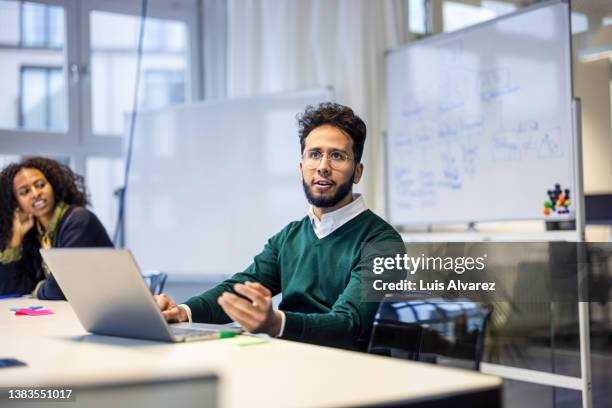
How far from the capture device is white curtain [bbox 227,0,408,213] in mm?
4453

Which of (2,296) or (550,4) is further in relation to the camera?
(550,4)

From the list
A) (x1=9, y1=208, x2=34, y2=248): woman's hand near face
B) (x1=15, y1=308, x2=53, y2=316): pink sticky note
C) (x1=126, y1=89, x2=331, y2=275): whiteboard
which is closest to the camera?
(x1=15, y1=308, x2=53, y2=316): pink sticky note

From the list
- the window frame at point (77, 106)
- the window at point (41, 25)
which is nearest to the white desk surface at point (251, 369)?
the window frame at point (77, 106)

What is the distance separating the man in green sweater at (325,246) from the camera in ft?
6.06

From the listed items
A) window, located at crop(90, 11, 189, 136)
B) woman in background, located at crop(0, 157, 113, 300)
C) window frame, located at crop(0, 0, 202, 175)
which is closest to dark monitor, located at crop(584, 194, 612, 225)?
woman in background, located at crop(0, 157, 113, 300)

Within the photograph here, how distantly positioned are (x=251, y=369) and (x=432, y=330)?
0.44 m

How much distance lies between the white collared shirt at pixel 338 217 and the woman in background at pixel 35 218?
1.28 meters

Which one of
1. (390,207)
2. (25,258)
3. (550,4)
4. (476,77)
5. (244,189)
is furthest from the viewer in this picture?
(244,189)

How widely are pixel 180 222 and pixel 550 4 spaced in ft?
8.11

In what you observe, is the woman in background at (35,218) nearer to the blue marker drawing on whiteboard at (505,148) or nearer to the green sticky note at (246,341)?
the green sticky note at (246,341)

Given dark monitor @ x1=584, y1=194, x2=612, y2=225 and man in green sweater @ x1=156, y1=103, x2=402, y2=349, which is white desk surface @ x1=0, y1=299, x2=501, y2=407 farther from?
dark monitor @ x1=584, y1=194, x2=612, y2=225

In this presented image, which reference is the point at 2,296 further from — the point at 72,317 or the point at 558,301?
the point at 558,301

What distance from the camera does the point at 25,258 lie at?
322 centimetres

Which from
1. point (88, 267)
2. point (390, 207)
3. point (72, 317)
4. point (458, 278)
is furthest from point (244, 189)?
point (88, 267)
